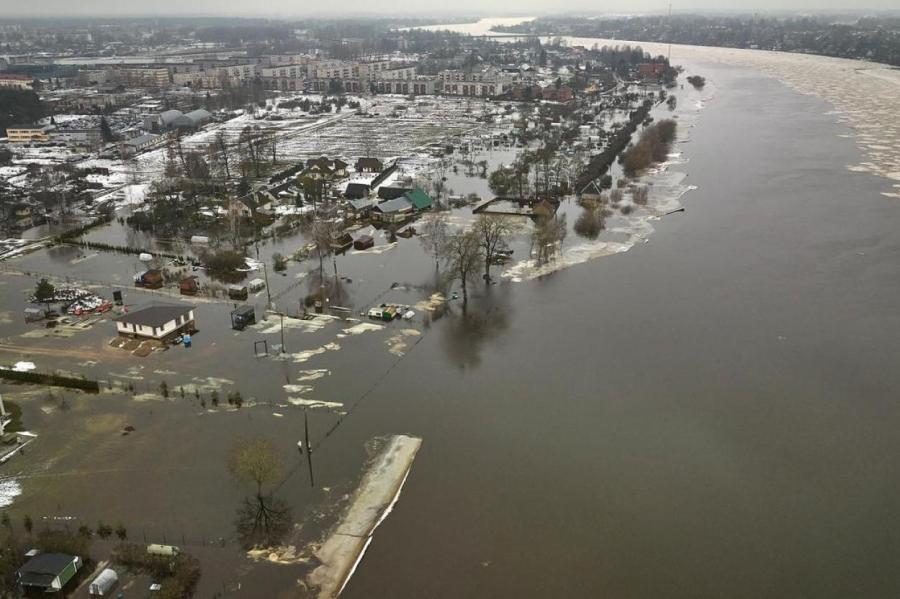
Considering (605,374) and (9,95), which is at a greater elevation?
(9,95)

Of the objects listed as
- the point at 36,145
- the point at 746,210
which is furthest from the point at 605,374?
the point at 36,145

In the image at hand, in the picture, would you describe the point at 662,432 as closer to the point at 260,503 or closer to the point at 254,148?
the point at 260,503

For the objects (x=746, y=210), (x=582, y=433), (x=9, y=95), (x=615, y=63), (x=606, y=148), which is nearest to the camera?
(x=582, y=433)

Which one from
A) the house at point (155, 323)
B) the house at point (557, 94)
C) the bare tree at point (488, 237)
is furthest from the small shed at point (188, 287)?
the house at point (557, 94)

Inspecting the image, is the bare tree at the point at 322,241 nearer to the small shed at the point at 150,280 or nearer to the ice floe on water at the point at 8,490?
the small shed at the point at 150,280

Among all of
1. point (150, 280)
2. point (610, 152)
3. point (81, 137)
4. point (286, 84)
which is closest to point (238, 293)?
point (150, 280)

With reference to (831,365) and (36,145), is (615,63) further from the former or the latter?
(831,365)
